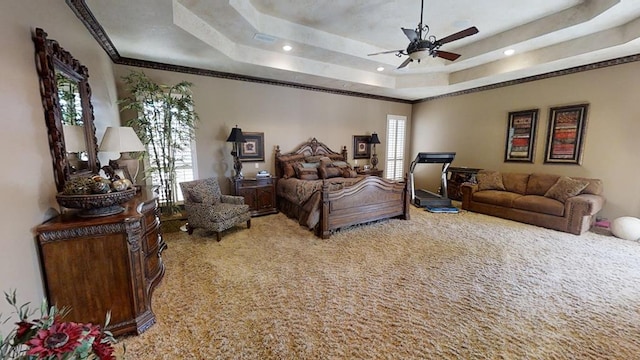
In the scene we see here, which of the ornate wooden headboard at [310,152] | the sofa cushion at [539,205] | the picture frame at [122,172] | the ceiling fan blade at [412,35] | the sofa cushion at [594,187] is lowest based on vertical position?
the sofa cushion at [539,205]

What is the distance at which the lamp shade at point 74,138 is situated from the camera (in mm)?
2191

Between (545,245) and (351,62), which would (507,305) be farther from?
(351,62)

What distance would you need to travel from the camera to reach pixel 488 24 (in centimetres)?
404

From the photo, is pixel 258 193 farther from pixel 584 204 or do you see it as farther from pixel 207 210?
pixel 584 204

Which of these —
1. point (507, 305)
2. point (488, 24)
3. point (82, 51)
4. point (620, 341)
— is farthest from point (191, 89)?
point (620, 341)

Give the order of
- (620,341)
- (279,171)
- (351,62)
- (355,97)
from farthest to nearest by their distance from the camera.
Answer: (355,97) < (279,171) < (351,62) < (620,341)

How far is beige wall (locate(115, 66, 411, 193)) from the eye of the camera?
198 inches

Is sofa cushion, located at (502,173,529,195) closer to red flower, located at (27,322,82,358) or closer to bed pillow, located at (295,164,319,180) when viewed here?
bed pillow, located at (295,164,319,180)

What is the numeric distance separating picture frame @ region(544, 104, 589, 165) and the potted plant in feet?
22.7

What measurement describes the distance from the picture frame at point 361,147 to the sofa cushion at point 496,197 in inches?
116

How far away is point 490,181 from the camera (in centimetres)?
558

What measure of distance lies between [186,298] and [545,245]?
191 inches

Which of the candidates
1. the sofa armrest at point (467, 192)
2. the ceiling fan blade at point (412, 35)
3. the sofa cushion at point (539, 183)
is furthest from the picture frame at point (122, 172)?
the sofa cushion at point (539, 183)

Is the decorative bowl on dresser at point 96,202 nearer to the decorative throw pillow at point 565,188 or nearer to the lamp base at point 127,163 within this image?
the lamp base at point 127,163
